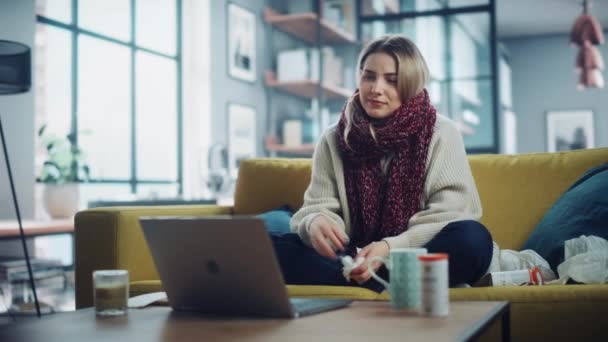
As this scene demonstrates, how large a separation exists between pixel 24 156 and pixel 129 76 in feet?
3.98

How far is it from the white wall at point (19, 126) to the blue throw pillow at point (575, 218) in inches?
102

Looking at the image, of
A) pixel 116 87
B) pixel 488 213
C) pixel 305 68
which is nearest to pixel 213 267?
pixel 488 213

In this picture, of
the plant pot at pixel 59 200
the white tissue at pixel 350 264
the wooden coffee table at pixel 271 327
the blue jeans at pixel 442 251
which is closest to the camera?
the wooden coffee table at pixel 271 327

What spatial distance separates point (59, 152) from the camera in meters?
3.72

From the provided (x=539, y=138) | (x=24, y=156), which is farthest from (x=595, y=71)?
(x=24, y=156)

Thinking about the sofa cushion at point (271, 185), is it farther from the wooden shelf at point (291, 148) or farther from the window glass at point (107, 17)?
the wooden shelf at point (291, 148)

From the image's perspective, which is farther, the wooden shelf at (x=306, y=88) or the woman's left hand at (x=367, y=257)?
the wooden shelf at (x=306, y=88)

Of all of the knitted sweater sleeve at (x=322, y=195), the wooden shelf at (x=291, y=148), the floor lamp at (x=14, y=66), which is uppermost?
the floor lamp at (x=14, y=66)

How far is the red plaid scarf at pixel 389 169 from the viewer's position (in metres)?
2.00

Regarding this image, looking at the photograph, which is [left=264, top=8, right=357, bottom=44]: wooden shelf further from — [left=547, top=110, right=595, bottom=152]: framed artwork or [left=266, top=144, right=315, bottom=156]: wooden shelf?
[left=547, top=110, right=595, bottom=152]: framed artwork

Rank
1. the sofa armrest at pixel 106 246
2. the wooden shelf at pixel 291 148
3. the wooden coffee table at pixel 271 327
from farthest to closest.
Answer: the wooden shelf at pixel 291 148
the sofa armrest at pixel 106 246
the wooden coffee table at pixel 271 327

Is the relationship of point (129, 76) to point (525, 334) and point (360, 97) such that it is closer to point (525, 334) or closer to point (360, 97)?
point (360, 97)

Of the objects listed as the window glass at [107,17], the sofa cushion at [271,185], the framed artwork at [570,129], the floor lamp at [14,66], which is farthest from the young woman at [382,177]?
the framed artwork at [570,129]

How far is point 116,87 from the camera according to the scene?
468cm
